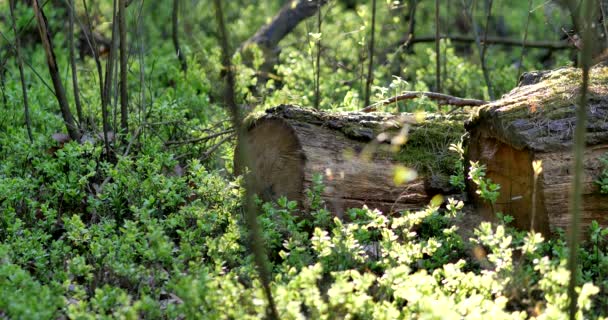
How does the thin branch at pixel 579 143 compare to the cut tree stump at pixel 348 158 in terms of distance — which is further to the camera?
the cut tree stump at pixel 348 158

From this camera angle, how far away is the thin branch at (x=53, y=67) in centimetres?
552

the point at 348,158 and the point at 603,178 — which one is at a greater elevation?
the point at 348,158

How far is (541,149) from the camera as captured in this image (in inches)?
167

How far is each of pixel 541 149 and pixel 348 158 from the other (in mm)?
1155

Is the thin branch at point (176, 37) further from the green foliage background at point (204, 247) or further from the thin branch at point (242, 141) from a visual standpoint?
the thin branch at point (242, 141)

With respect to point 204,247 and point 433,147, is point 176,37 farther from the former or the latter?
point 204,247

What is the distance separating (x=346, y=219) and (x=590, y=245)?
133cm

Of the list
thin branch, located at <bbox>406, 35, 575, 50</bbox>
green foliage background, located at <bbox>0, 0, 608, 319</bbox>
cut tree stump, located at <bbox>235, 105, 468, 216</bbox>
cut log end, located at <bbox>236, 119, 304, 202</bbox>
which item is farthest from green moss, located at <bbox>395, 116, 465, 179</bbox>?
thin branch, located at <bbox>406, 35, 575, 50</bbox>

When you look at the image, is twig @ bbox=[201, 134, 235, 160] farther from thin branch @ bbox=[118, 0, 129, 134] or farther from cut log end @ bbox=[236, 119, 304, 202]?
cut log end @ bbox=[236, 119, 304, 202]

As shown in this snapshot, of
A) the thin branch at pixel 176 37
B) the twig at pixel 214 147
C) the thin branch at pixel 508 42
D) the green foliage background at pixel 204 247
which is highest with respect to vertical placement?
the thin branch at pixel 508 42

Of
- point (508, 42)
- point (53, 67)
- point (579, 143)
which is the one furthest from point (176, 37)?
point (579, 143)

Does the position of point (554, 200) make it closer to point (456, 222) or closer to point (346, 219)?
point (456, 222)

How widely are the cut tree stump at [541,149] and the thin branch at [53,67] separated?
2840 millimetres

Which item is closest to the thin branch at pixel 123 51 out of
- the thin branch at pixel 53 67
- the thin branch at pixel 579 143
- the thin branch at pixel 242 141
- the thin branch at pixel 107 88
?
the thin branch at pixel 107 88
